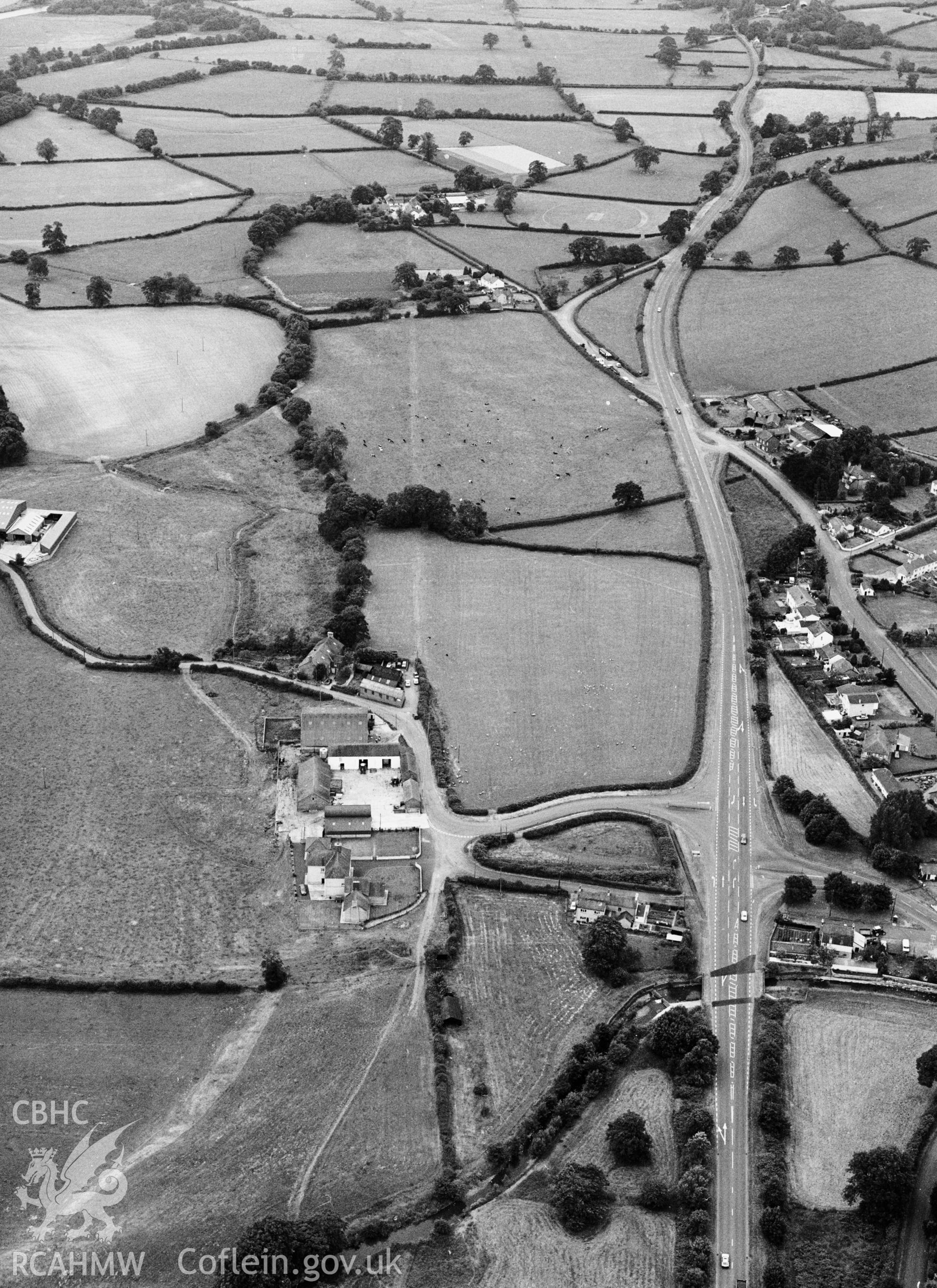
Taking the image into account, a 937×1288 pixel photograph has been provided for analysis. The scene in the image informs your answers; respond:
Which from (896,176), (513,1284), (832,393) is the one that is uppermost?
(896,176)

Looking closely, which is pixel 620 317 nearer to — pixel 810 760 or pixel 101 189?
pixel 101 189

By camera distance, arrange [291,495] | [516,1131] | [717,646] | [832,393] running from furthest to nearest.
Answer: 1. [832,393]
2. [291,495]
3. [717,646]
4. [516,1131]

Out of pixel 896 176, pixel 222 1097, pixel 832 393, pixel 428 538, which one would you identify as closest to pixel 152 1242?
pixel 222 1097

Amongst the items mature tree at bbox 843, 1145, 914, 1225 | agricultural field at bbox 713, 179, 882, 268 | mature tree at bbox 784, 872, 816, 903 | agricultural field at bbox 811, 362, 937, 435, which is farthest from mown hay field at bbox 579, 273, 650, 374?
mature tree at bbox 843, 1145, 914, 1225

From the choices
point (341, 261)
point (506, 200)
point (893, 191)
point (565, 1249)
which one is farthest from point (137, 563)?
point (893, 191)

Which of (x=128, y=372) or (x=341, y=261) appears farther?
(x=341, y=261)

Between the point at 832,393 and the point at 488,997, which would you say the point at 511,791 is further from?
the point at 832,393

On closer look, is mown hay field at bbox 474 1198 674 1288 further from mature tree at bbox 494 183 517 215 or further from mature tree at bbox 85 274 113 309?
mature tree at bbox 494 183 517 215
